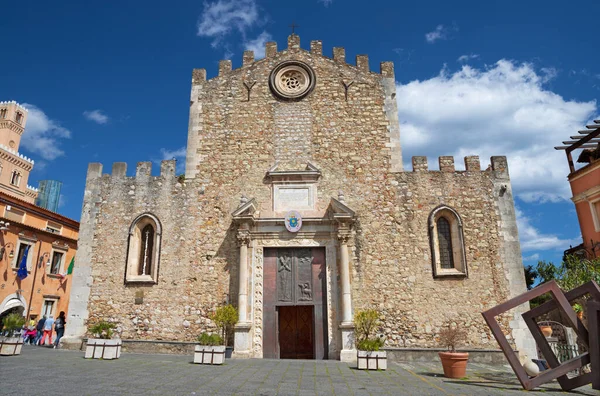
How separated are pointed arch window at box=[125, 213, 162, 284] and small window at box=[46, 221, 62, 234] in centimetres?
1587

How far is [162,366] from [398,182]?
9.64 meters

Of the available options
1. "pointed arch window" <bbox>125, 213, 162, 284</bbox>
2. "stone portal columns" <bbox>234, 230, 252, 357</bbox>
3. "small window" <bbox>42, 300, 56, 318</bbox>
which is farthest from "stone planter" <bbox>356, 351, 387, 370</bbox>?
"small window" <bbox>42, 300, 56, 318</bbox>

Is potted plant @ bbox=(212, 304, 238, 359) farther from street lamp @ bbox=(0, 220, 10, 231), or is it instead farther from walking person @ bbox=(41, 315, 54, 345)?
street lamp @ bbox=(0, 220, 10, 231)

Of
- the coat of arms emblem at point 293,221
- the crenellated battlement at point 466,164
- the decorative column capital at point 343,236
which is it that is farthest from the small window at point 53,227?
the crenellated battlement at point 466,164

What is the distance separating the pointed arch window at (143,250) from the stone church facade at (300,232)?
5cm

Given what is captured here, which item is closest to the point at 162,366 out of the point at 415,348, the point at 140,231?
the point at 140,231

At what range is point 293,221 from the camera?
1395 cm

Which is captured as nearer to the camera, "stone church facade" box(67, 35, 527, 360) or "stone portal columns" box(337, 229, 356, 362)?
"stone portal columns" box(337, 229, 356, 362)

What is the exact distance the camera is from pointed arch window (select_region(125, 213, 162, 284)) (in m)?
14.1

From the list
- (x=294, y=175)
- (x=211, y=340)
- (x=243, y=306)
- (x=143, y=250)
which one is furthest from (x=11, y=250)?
(x=294, y=175)

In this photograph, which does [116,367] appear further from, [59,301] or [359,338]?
[59,301]

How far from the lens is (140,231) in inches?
584

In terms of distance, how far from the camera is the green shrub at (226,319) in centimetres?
1277

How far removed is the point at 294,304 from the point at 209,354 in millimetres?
3563
